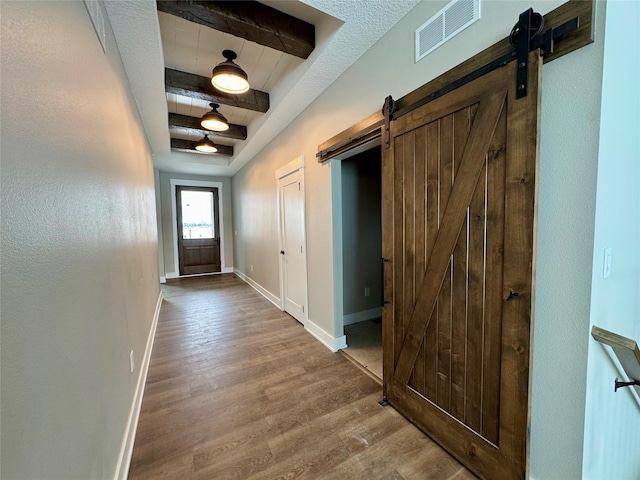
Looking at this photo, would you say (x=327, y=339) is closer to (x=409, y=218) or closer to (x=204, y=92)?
(x=409, y=218)

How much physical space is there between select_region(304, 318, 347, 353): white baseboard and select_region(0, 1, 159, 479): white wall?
1741 mm

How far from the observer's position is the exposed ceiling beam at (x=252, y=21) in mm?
1773

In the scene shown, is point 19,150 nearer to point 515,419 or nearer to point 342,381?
point 515,419

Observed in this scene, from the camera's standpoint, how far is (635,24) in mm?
1063

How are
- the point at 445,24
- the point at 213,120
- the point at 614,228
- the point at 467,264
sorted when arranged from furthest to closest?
the point at 213,120
the point at 445,24
the point at 467,264
the point at 614,228

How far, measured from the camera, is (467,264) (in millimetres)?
1371

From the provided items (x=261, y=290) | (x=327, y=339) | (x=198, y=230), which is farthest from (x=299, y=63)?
(x=198, y=230)

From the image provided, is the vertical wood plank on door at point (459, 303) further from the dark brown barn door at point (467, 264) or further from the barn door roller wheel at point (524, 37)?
the barn door roller wheel at point (524, 37)

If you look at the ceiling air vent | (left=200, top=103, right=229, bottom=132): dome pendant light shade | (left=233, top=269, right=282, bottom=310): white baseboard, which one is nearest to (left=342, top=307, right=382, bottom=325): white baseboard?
(left=233, top=269, right=282, bottom=310): white baseboard

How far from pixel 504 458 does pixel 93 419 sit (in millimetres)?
1836

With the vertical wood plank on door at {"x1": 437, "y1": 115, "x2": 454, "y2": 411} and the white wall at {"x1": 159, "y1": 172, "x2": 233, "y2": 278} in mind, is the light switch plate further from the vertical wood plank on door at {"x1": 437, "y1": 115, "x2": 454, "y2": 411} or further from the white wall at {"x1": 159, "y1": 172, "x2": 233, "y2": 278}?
the white wall at {"x1": 159, "y1": 172, "x2": 233, "y2": 278}

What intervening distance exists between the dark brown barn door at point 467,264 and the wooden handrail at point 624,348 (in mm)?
Result: 240

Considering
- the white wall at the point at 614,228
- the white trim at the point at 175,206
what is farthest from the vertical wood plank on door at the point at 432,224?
the white trim at the point at 175,206

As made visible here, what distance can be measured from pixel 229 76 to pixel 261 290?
3.56m
